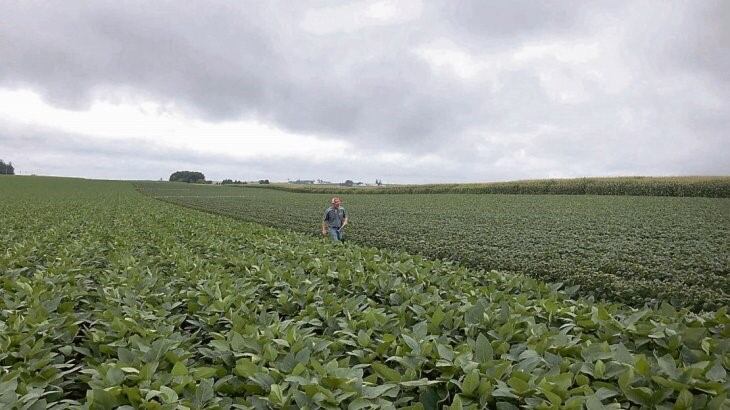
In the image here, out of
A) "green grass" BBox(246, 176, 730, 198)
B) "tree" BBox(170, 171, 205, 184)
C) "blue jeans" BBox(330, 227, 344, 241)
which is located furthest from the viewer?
"tree" BBox(170, 171, 205, 184)

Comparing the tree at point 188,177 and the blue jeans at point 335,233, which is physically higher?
the tree at point 188,177

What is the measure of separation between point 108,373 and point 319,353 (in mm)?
1107

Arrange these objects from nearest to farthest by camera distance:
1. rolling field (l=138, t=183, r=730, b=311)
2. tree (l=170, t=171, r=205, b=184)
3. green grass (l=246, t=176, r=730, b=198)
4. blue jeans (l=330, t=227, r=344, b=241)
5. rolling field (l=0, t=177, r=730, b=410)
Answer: rolling field (l=0, t=177, r=730, b=410), rolling field (l=138, t=183, r=730, b=311), blue jeans (l=330, t=227, r=344, b=241), green grass (l=246, t=176, r=730, b=198), tree (l=170, t=171, r=205, b=184)

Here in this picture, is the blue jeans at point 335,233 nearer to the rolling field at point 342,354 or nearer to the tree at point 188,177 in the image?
the rolling field at point 342,354

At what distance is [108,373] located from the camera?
2125mm

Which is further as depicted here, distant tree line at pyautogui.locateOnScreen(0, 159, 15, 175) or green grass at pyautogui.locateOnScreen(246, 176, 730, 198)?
distant tree line at pyautogui.locateOnScreen(0, 159, 15, 175)

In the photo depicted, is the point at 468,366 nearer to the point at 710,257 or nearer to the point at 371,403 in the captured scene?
the point at 371,403

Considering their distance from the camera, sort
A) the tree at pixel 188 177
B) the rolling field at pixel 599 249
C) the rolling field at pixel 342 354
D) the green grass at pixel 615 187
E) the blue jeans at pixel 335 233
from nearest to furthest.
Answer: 1. the rolling field at pixel 342 354
2. the rolling field at pixel 599 249
3. the blue jeans at pixel 335 233
4. the green grass at pixel 615 187
5. the tree at pixel 188 177

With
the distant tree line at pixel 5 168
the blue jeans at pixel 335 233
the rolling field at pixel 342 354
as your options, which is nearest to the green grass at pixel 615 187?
the blue jeans at pixel 335 233

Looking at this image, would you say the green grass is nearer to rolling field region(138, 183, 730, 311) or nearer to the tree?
rolling field region(138, 183, 730, 311)

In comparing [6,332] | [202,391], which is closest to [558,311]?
[202,391]

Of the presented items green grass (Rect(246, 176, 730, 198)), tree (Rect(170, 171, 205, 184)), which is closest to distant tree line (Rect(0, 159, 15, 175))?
tree (Rect(170, 171, 205, 184))

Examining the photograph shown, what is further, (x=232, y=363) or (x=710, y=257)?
(x=710, y=257)

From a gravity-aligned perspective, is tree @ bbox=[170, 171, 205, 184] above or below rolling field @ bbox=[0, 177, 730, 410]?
above
